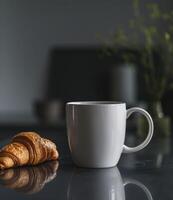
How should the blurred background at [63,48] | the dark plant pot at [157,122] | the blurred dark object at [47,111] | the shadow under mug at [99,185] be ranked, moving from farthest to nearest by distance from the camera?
the blurred background at [63,48]
the blurred dark object at [47,111]
the dark plant pot at [157,122]
the shadow under mug at [99,185]

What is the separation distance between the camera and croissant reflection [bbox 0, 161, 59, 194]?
0.73m

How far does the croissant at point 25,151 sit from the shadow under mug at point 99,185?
0.08 meters

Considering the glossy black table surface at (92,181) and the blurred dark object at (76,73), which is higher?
the blurred dark object at (76,73)

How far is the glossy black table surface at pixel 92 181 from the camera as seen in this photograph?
68cm

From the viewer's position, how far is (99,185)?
0.74 meters

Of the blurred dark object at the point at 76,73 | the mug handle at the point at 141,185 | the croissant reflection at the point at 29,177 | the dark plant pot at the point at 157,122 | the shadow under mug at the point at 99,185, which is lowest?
the mug handle at the point at 141,185

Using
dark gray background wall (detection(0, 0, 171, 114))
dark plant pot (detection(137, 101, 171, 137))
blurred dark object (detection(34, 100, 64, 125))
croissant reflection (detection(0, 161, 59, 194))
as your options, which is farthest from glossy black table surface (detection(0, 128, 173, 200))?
dark gray background wall (detection(0, 0, 171, 114))

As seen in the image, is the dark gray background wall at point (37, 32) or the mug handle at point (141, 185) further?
the dark gray background wall at point (37, 32)

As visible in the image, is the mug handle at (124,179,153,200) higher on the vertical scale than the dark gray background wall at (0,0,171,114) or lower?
lower

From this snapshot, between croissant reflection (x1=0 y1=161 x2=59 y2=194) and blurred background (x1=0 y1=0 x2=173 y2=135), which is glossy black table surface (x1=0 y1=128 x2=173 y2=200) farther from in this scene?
blurred background (x1=0 y1=0 x2=173 y2=135)

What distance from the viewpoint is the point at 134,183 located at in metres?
0.76

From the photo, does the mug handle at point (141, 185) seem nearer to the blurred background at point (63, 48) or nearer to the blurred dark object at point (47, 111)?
the blurred dark object at point (47, 111)

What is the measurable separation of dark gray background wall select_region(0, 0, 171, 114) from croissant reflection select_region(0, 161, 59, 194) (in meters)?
2.30

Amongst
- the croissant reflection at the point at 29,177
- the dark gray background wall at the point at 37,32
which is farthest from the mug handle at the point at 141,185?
the dark gray background wall at the point at 37,32
